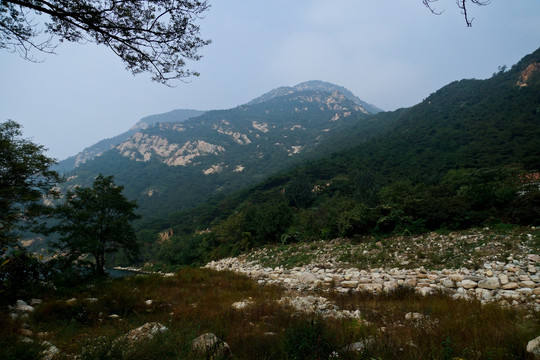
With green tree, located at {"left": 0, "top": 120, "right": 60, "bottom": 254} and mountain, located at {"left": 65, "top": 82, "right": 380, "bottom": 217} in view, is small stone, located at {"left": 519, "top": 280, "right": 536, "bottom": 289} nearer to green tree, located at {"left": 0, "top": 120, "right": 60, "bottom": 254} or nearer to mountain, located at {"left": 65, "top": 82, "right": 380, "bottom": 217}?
green tree, located at {"left": 0, "top": 120, "right": 60, "bottom": 254}

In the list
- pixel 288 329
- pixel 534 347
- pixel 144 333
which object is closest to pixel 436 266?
pixel 534 347

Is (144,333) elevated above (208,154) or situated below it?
below

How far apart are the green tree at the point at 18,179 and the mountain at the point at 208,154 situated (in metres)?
74.0

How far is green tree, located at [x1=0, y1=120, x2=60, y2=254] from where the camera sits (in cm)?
911

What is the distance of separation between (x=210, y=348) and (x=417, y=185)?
21.3 metres

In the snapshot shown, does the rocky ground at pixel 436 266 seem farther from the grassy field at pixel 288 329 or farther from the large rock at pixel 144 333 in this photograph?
the large rock at pixel 144 333

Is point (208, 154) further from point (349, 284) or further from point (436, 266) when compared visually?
point (436, 266)

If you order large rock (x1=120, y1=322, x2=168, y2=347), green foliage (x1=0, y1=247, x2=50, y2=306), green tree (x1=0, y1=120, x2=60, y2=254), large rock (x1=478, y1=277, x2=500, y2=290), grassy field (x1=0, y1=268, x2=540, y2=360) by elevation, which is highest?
green tree (x1=0, y1=120, x2=60, y2=254)

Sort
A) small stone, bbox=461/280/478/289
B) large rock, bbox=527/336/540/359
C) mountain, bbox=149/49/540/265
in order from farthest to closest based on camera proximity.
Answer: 1. mountain, bbox=149/49/540/265
2. small stone, bbox=461/280/478/289
3. large rock, bbox=527/336/540/359

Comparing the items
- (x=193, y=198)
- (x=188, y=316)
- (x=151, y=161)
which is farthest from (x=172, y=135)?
(x=188, y=316)

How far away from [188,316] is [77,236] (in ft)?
32.4

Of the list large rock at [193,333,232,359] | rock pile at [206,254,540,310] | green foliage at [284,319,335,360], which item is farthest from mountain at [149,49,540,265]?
large rock at [193,333,232,359]

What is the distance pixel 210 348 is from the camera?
2828mm

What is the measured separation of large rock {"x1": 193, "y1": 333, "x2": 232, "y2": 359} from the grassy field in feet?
0.31
